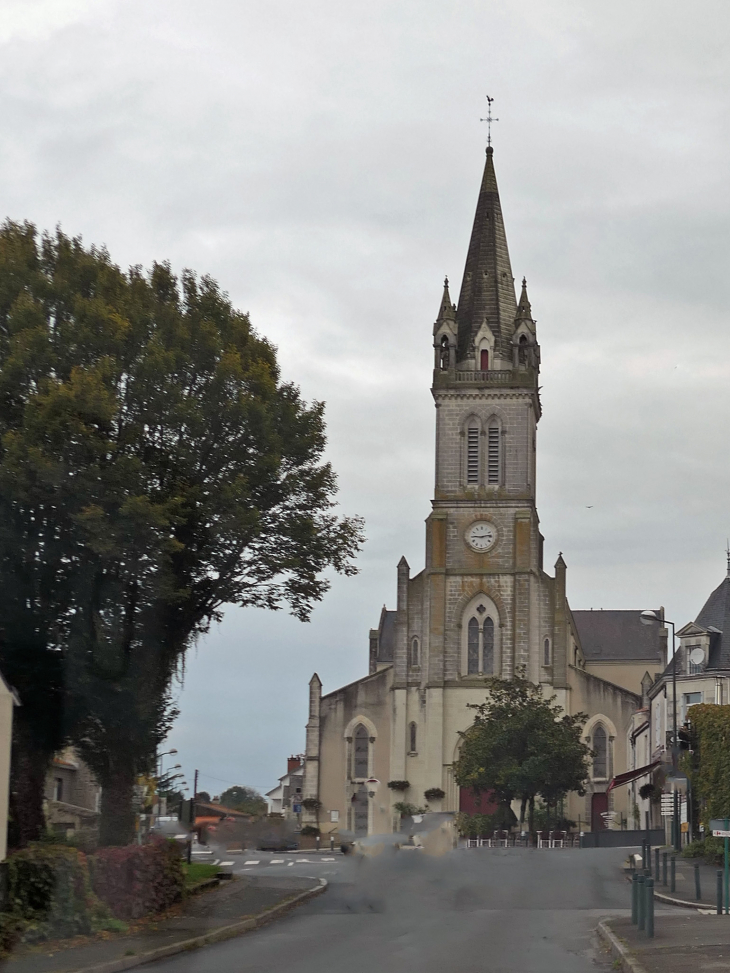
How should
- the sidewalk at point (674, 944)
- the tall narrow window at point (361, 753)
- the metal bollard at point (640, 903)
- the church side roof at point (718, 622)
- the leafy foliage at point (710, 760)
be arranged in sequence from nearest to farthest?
the sidewalk at point (674, 944) → the metal bollard at point (640, 903) → the leafy foliage at point (710, 760) → the church side roof at point (718, 622) → the tall narrow window at point (361, 753)

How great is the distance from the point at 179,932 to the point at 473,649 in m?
52.5

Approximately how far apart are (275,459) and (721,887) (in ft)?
37.8

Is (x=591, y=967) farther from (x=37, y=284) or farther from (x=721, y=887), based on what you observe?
(x=37, y=284)

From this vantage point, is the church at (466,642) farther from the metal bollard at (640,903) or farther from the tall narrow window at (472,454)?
the metal bollard at (640,903)

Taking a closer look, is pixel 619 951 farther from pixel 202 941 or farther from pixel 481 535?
pixel 481 535

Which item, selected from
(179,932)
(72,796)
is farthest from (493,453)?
(179,932)

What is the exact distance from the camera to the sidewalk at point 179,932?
53.2 ft

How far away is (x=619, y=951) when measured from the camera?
16.5 m

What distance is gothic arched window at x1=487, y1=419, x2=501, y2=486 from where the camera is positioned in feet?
243

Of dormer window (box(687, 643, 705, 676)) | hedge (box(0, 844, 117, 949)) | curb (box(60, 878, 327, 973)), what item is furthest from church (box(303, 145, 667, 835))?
hedge (box(0, 844, 117, 949))

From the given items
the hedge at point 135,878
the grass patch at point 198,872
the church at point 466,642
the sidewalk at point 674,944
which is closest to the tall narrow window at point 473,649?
the church at point 466,642

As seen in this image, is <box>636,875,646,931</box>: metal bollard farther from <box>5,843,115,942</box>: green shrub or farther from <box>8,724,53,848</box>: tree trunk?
<box>8,724,53,848</box>: tree trunk

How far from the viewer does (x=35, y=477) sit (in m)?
25.2

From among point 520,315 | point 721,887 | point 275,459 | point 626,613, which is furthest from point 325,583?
point 626,613
